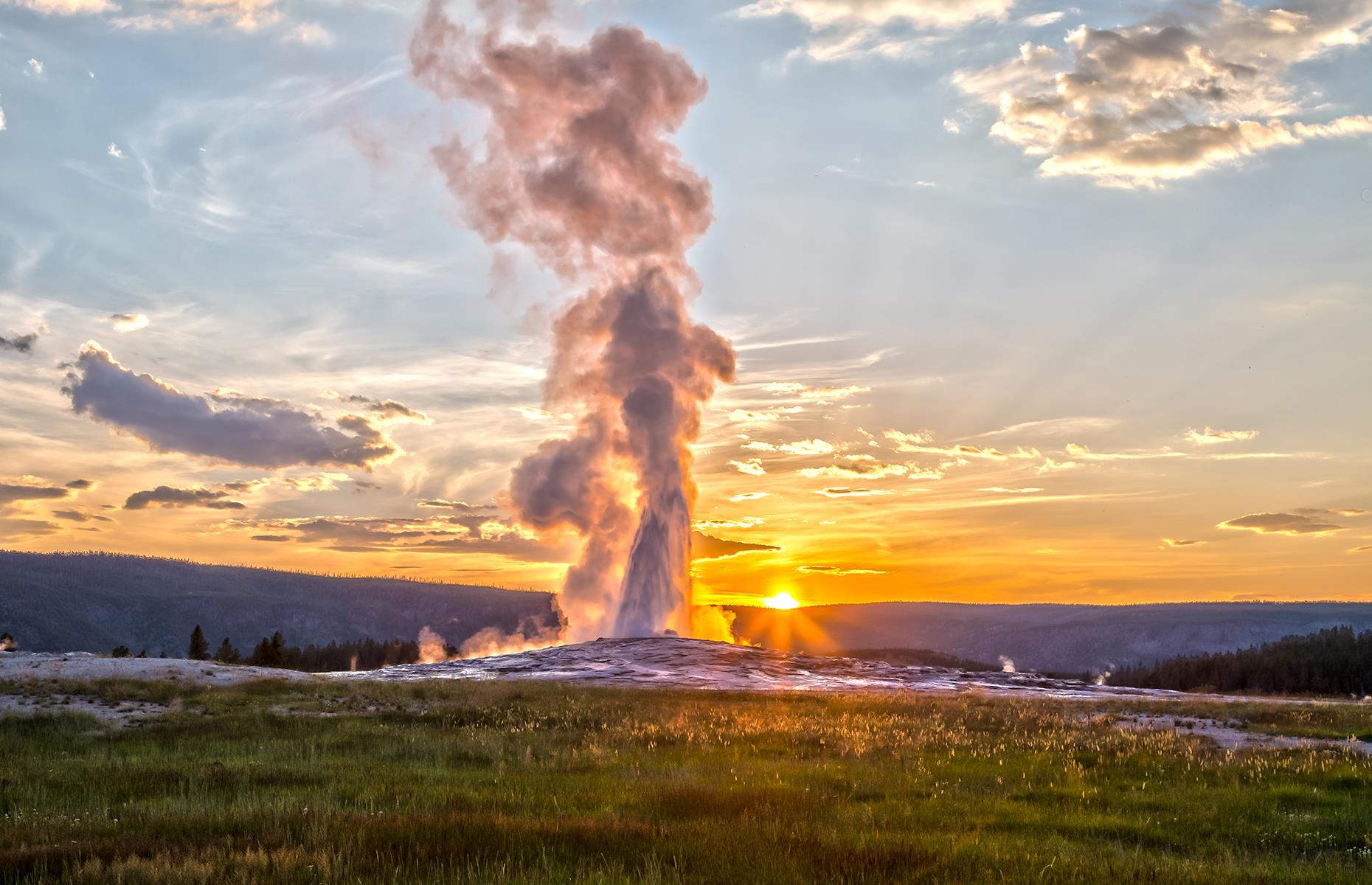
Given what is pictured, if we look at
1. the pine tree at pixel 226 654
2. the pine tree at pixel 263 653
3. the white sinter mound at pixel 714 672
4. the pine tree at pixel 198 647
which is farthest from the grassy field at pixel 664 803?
the pine tree at pixel 226 654

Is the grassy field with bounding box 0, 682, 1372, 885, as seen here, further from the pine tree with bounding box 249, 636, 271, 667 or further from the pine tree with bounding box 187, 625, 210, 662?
the pine tree with bounding box 187, 625, 210, 662

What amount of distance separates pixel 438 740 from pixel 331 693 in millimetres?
19606

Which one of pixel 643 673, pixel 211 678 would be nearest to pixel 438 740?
pixel 211 678

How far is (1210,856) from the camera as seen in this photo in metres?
10.6

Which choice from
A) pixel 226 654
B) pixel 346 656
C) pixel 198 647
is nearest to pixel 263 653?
pixel 198 647

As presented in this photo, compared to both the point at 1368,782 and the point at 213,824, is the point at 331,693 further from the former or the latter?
the point at 1368,782

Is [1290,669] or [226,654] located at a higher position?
[1290,669]

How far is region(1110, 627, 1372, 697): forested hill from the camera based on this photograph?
111 m

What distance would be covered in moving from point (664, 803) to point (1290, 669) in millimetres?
128583

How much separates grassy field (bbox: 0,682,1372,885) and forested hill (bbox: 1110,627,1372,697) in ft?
321

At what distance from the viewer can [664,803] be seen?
503 inches

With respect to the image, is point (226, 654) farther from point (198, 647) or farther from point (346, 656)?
point (346, 656)

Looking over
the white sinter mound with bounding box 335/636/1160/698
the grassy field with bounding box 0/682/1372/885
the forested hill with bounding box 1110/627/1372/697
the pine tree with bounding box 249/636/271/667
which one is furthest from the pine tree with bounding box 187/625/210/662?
the forested hill with bounding box 1110/627/1372/697

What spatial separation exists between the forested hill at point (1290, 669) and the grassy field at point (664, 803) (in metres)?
97.7
